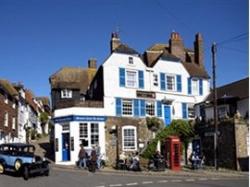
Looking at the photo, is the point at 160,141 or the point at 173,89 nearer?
the point at 160,141

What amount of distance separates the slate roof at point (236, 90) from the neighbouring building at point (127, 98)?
6.20 ft

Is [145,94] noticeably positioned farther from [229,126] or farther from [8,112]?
[8,112]

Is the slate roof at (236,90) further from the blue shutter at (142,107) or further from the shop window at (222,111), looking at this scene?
the blue shutter at (142,107)

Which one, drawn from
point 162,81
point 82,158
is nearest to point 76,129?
point 82,158

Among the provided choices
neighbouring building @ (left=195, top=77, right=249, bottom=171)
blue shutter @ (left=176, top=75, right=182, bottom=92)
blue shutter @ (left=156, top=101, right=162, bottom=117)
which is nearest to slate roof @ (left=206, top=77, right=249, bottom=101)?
neighbouring building @ (left=195, top=77, right=249, bottom=171)

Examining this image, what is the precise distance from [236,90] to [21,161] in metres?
21.9

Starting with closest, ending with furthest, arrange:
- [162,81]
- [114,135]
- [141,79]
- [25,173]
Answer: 1. [25,173]
2. [114,135]
3. [141,79]
4. [162,81]

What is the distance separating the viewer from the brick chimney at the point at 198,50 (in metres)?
47.2

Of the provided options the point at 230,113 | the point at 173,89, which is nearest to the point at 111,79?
the point at 173,89

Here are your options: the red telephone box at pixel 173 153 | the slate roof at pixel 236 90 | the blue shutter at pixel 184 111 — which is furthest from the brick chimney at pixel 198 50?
the red telephone box at pixel 173 153

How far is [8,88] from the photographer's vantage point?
52.9 m

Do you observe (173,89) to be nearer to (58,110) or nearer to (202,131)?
(202,131)

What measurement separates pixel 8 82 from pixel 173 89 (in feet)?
74.0

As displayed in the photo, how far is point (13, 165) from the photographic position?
25094 mm
